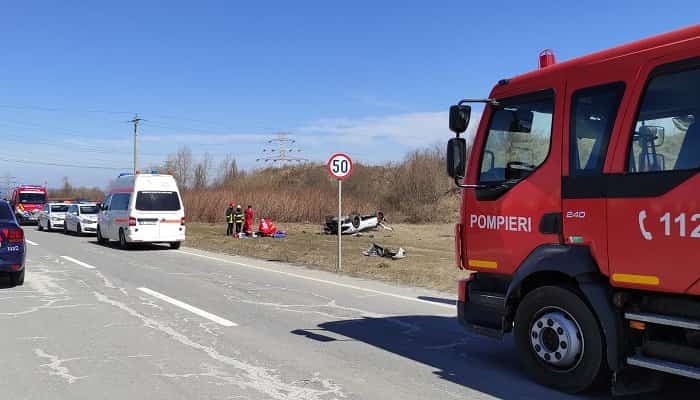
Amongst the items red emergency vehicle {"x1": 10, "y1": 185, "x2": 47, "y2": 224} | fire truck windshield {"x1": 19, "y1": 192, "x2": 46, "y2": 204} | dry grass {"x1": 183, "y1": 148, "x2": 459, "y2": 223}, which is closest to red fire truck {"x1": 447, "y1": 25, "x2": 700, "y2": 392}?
dry grass {"x1": 183, "y1": 148, "x2": 459, "y2": 223}

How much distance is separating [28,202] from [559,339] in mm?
43781

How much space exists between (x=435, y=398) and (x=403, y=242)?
71.3ft

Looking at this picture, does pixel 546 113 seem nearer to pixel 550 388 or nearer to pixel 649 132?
pixel 649 132

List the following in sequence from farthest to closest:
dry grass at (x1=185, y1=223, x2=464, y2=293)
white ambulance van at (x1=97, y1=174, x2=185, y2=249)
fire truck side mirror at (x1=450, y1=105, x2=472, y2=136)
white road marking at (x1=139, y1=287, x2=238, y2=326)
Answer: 1. white ambulance van at (x1=97, y1=174, x2=185, y2=249)
2. dry grass at (x1=185, y1=223, x2=464, y2=293)
3. white road marking at (x1=139, y1=287, x2=238, y2=326)
4. fire truck side mirror at (x1=450, y1=105, x2=472, y2=136)

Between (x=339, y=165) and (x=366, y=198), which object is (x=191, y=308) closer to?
(x=339, y=165)

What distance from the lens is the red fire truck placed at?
4.49 meters

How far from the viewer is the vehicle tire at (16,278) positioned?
11490 millimetres

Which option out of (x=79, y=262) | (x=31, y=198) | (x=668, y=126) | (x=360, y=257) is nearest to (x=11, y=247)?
(x=79, y=262)

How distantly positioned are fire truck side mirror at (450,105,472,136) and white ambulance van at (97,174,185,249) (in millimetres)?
16054

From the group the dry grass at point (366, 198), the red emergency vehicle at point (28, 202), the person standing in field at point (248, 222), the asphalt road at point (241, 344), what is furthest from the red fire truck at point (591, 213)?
the red emergency vehicle at point (28, 202)

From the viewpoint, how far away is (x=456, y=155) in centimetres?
609

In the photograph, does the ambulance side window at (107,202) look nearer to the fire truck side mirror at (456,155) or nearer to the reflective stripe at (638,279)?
the fire truck side mirror at (456,155)

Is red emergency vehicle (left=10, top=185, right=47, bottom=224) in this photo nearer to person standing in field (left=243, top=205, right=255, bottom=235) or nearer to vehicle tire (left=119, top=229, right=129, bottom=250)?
person standing in field (left=243, top=205, right=255, bottom=235)

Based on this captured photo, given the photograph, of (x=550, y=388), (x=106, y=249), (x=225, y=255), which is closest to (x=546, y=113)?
(x=550, y=388)
